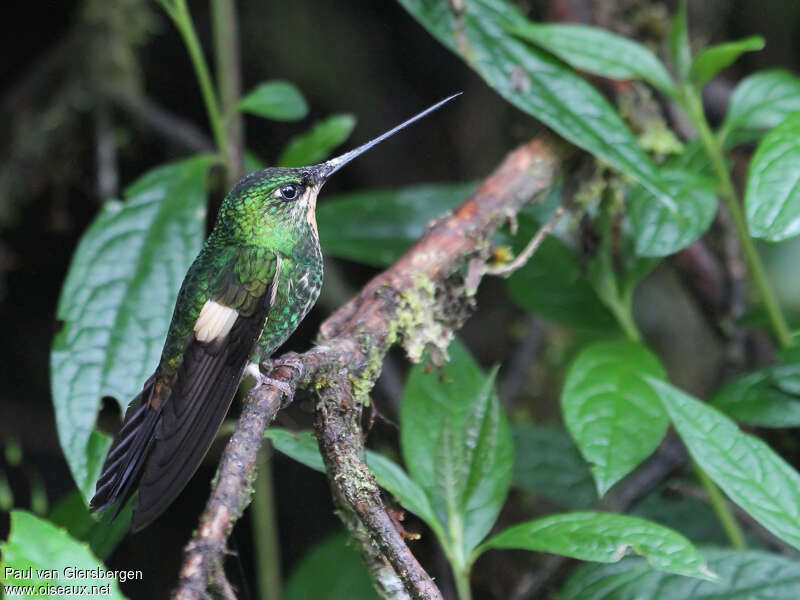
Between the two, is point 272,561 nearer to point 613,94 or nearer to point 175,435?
point 175,435

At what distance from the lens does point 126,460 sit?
5.02 ft

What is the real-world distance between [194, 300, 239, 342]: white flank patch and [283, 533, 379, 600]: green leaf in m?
1.13

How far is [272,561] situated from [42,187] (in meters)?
1.74

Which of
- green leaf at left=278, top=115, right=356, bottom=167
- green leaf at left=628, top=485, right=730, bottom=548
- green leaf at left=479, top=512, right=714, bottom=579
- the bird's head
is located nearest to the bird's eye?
the bird's head

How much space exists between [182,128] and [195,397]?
2011mm

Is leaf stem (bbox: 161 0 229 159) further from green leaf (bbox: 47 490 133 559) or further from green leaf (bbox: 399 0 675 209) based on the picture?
green leaf (bbox: 47 490 133 559)

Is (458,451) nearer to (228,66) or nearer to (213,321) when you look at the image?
(213,321)

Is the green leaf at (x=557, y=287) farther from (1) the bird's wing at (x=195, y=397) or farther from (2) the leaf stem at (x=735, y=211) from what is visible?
(1) the bird's wing at (x=195, y=397)

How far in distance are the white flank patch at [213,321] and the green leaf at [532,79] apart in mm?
881

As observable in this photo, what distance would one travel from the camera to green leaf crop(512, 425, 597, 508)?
2.32 m

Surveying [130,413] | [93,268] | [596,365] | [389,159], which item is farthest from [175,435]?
[389,159]

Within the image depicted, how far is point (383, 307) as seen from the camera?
177cm

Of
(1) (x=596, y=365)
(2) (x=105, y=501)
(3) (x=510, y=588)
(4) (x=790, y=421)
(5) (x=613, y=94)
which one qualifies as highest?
(2) (x=105, y=501)

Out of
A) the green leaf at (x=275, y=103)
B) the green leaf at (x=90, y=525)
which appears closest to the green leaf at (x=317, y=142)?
the green leaf at (x=275, y=103)
